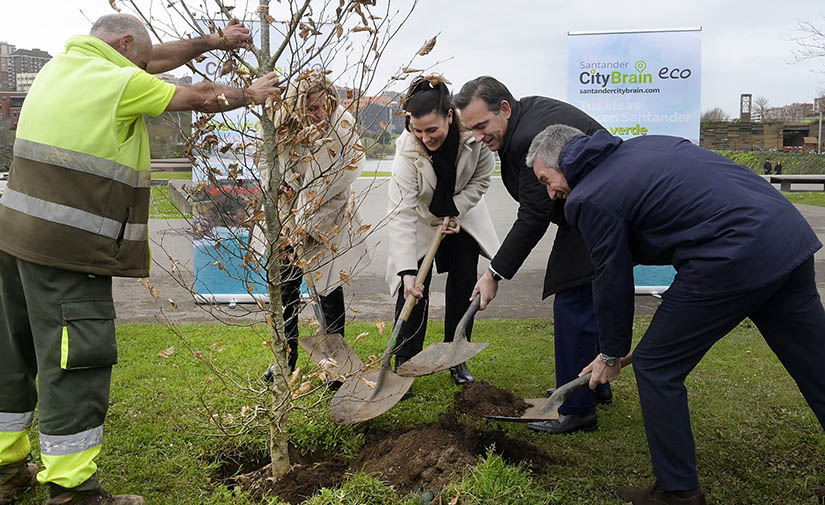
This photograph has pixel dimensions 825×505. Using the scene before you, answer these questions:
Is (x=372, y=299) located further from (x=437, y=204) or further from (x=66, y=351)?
(x=66, y=351)

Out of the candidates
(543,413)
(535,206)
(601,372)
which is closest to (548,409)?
(543,413)

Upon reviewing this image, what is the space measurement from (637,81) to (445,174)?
3308 mm

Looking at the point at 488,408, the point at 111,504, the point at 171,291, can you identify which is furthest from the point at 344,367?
the point at 171,291

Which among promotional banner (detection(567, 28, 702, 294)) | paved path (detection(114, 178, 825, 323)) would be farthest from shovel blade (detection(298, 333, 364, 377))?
promotional banner (detection(567, 28, 702, 294))

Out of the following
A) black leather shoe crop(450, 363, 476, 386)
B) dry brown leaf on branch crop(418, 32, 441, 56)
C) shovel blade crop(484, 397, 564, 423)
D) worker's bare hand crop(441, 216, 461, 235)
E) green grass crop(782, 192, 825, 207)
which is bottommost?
green grass crop(782, 192, 825, 207)

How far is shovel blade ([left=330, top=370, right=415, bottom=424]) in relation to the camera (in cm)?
336

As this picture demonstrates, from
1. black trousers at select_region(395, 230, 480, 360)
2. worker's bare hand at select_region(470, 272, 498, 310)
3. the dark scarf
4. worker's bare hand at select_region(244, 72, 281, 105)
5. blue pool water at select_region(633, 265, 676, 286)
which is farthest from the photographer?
blue pool water at select_region(633, 265, 676, 286)

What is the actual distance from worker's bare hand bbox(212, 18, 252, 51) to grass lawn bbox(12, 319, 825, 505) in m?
1.27

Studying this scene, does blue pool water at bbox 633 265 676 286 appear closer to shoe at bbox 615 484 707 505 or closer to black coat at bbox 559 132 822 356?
shoe at bbox 615 484 707 505

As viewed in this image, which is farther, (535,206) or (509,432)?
(509,432)

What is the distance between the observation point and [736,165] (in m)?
2.71

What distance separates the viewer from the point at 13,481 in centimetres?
293

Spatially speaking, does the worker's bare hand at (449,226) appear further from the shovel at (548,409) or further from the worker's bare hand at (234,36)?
the worker's bare hand at (234,36)

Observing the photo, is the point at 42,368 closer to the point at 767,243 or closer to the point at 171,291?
the point at 767,243
